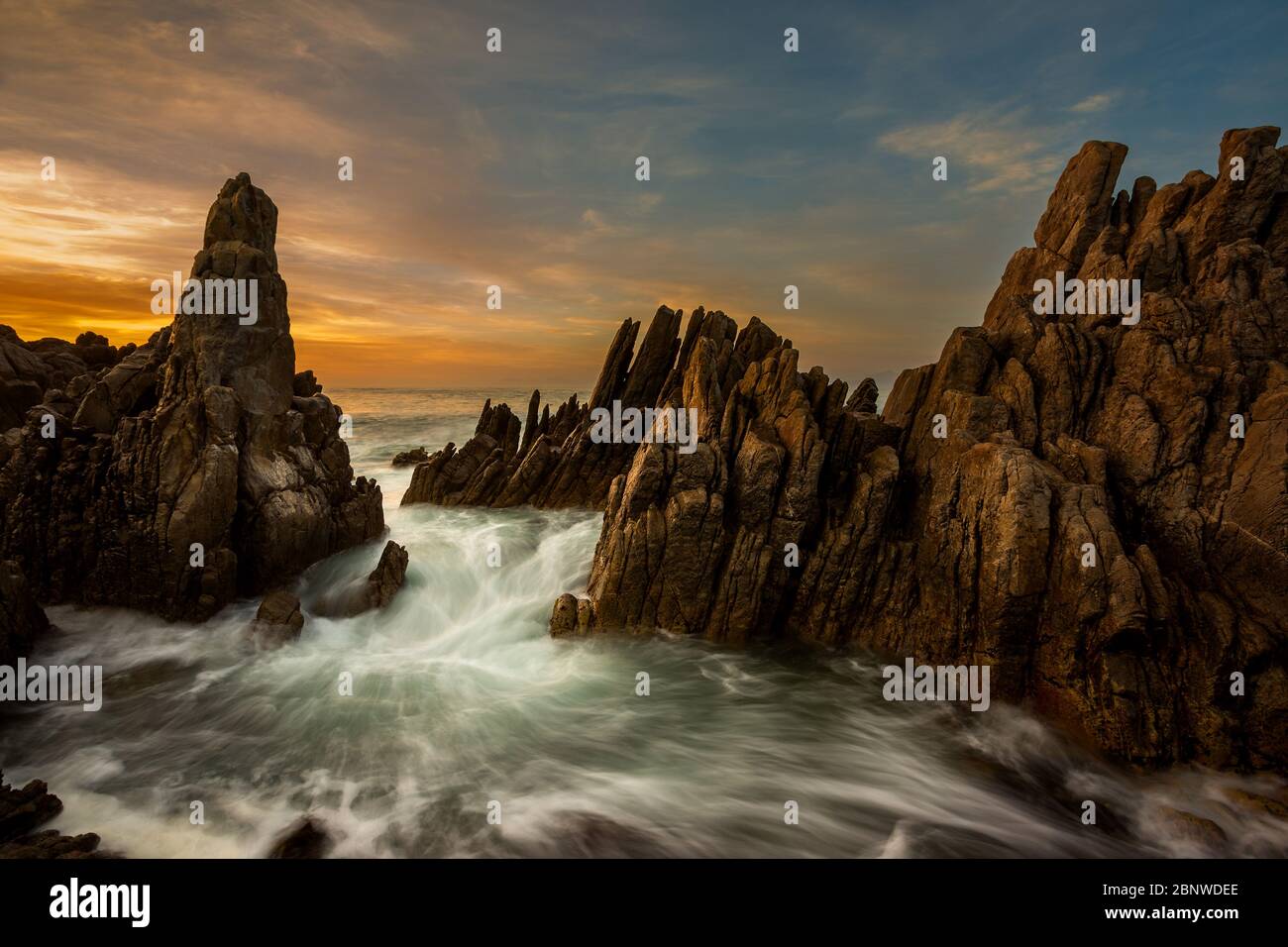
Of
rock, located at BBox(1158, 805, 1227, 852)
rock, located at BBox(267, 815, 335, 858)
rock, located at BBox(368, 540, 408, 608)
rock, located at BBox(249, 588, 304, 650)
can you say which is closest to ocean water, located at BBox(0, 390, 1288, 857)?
rock, located at BBox(1158, 805, 1227, 852)

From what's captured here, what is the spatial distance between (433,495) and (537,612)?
14.2 m

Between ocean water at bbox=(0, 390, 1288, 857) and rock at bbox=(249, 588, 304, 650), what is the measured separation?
555 mm

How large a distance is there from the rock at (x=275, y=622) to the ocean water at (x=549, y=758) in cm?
56

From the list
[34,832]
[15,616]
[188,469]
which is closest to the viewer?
[34,832]

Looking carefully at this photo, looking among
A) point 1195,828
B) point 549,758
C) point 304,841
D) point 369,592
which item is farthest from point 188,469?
point 1195,828

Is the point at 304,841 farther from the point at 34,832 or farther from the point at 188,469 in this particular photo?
the point at 188,469

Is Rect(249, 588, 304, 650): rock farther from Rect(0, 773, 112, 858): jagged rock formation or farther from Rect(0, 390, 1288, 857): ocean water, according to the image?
Rect(0, 773, 112, 858): jagged rock formation

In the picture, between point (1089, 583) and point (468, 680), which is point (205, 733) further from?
point (1089, 583)

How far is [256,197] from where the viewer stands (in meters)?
19.5

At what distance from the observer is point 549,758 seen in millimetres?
12250

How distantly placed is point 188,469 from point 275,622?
4880mm

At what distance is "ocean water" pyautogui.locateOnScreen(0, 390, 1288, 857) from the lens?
Answer: 9.82m

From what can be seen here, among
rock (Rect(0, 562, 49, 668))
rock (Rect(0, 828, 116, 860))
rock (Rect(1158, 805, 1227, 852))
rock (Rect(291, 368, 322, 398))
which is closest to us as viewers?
rock (Rect(0, 828, 116, 860))
